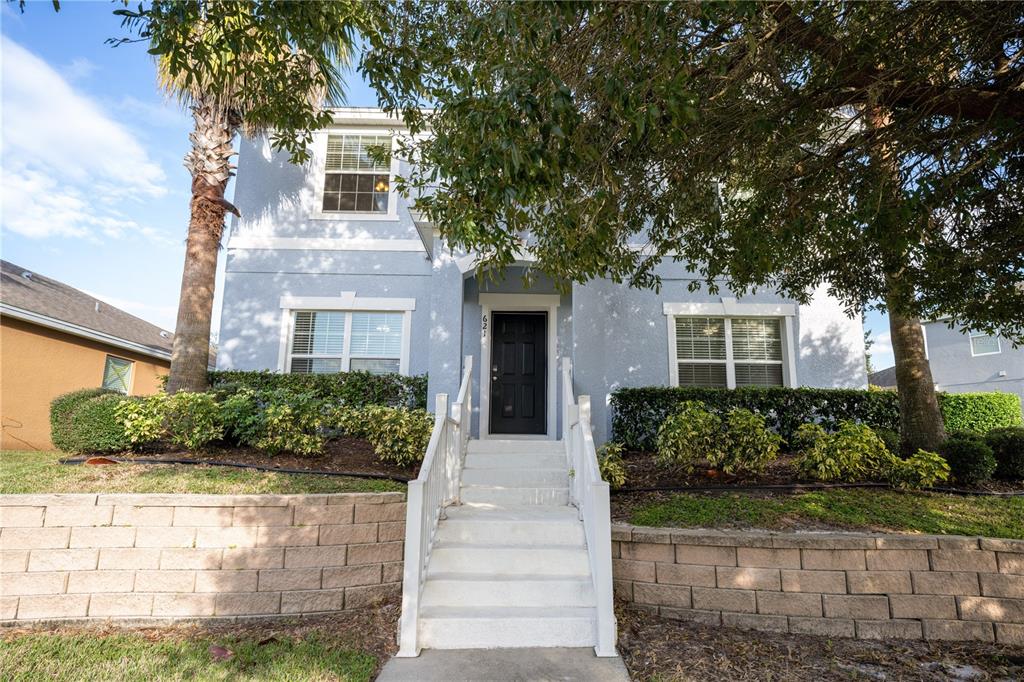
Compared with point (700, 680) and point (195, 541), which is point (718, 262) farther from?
point (195, 541)

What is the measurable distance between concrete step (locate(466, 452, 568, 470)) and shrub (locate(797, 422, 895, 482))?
2.70 meters

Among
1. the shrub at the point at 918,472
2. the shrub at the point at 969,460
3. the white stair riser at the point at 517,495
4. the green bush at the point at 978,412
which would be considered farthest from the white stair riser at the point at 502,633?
the green bush at the point at 978,412

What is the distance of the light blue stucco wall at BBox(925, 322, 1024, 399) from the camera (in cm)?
1537

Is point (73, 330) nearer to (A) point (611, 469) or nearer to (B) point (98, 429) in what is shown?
(B) point (98, 429)

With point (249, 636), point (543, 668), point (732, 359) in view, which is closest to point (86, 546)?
point (249, 636)

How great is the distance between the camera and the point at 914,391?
6582mm

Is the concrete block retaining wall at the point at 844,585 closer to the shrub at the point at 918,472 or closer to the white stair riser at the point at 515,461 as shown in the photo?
the shrub at the point at 918,472

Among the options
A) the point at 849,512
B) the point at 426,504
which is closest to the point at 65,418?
the point at 426,504

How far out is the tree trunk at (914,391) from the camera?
6.38 meters

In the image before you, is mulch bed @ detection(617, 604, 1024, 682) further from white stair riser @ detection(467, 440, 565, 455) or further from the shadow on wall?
the shadow on wall

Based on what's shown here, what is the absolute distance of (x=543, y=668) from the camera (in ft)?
11.0

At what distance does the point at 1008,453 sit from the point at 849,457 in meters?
2.33

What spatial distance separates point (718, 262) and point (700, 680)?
14.0 ft

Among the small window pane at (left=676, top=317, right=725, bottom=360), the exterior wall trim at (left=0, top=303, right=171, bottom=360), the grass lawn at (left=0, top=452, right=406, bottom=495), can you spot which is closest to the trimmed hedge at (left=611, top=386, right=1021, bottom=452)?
the small window pane at (left=676, top=317, right=725, bottom=360)
